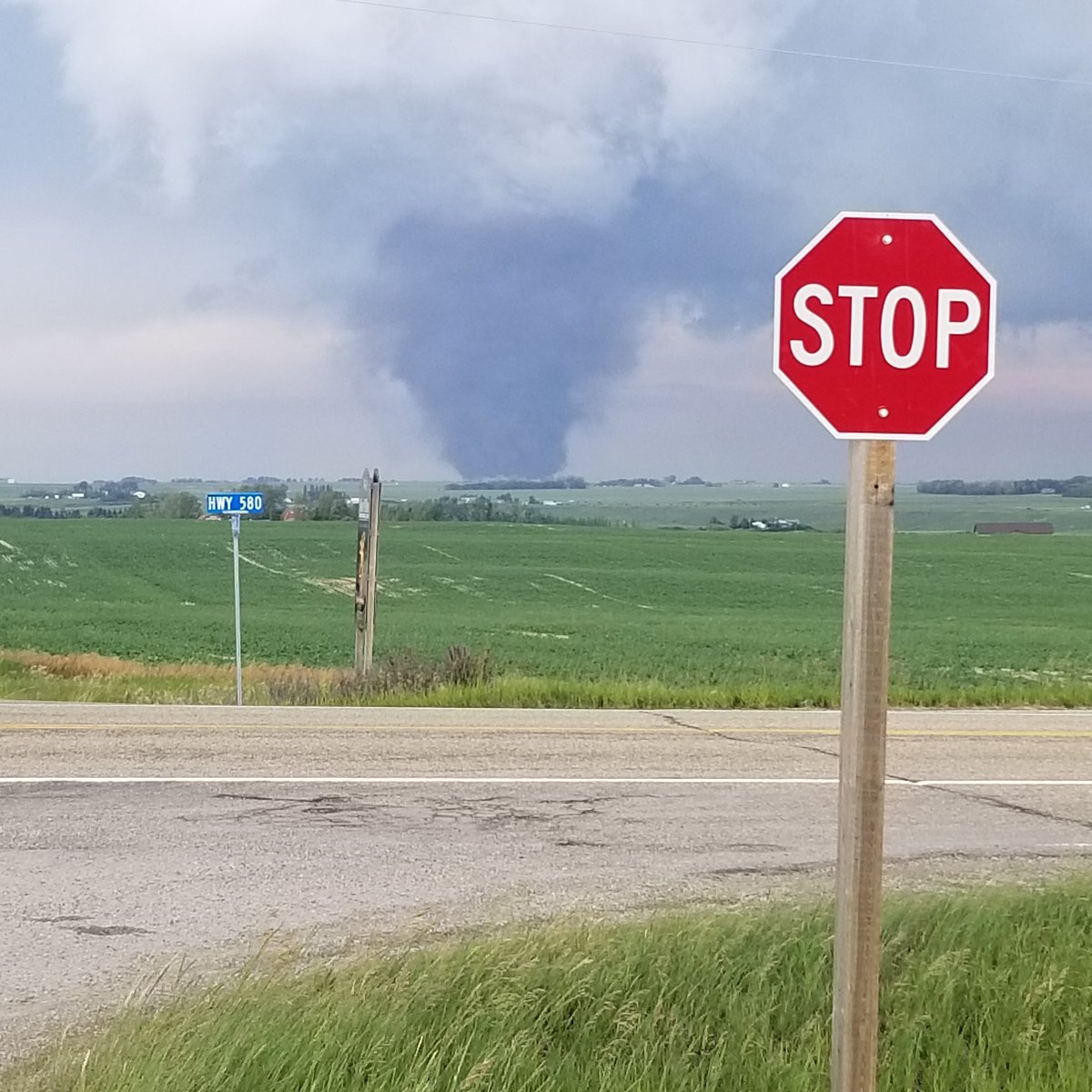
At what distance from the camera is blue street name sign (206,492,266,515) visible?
15883 mm

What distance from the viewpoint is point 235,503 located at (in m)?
15.9

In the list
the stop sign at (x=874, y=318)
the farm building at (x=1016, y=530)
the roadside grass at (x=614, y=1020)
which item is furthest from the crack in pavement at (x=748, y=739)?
the farm building at (x=1016, y=530)

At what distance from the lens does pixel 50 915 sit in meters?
6.16

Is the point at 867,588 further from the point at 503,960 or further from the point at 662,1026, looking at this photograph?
the point at 503,960

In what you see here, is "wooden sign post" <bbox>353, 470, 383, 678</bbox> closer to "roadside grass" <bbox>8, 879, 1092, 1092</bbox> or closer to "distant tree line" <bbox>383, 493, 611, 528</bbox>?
"roadside grass" <bbox>8, 879, 1092, 1092</bbox>

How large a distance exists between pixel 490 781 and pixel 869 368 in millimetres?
6232

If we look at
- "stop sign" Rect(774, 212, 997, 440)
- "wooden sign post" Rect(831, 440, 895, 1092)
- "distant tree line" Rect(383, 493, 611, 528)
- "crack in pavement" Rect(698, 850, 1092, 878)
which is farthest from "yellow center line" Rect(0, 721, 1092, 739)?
"distant tree line" Rect(383, 493, 611, 528)

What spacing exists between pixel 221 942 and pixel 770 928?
225 cm

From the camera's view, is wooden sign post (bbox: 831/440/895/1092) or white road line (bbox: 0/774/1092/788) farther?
white road line (bbox: 0/774/1092/788)

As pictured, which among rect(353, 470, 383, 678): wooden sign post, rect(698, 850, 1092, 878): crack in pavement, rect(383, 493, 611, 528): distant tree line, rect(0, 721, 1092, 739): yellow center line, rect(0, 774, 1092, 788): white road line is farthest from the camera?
rect(383, 493, 611, 528): distant tree line

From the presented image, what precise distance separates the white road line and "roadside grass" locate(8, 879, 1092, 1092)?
3.76m

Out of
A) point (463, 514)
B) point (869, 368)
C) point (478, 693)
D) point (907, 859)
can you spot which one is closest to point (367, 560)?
point (478, 693)

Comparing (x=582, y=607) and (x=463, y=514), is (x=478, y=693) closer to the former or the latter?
(x=582, y=607)

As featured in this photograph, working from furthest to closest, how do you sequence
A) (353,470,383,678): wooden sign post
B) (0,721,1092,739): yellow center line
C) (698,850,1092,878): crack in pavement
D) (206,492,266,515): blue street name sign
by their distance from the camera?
(353,470,383,678): wooden sign post → (206,492,266,515): blue street name sign → (0,721,1092,739): yellow center line → (698,850,1092,878): crack in pavement
